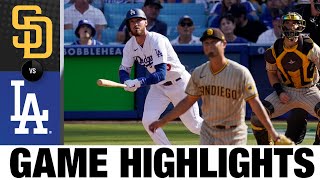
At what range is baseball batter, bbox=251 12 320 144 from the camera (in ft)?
42.0

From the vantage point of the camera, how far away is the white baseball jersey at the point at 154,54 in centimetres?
1244

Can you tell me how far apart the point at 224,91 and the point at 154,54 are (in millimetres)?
3141

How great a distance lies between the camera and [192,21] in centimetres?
2038

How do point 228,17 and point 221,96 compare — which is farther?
point 228,17

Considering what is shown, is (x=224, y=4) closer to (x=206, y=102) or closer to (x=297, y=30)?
(x=297, y=30)

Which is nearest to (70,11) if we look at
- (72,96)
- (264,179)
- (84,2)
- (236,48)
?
(84,2)

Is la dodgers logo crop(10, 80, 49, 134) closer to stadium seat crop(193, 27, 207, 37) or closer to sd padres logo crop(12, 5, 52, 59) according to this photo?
sd padres logo crop(12, 5, 52, 59)

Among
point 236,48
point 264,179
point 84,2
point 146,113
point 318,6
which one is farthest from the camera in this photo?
point 84,2

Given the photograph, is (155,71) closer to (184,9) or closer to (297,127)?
(297,127)

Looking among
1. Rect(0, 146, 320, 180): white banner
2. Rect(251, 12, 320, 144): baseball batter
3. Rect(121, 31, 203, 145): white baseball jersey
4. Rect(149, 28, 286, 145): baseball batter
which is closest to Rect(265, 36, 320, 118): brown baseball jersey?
Rect(251, 12, 320, 144): baseball batter

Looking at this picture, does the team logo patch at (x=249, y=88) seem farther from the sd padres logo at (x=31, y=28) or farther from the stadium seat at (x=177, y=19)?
the stadium seat at (x=177, y=19)

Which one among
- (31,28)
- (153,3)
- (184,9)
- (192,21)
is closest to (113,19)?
(153,3)

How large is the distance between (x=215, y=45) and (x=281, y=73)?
4.27 meters

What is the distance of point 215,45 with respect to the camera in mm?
9188
